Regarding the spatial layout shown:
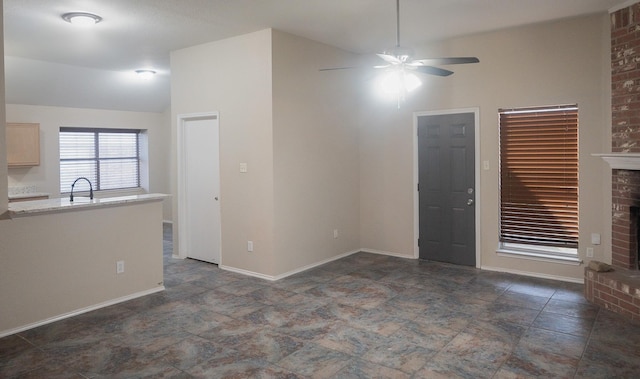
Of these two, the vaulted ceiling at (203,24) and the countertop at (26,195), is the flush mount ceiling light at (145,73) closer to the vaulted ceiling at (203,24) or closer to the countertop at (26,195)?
the vaulted ceiling at (203,24)

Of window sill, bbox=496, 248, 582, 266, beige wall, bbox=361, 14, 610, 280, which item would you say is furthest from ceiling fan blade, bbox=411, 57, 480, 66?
window sill, bbox=496, 248, 582, 266

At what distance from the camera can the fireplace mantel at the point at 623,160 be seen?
4258 millimetres

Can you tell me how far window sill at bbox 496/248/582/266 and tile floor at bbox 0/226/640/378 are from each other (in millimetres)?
282

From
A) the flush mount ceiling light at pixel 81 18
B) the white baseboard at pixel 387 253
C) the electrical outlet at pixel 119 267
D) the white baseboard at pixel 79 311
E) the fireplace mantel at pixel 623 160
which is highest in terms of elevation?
the flush mount ceiling light at pixel 81 18

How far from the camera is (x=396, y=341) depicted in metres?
3.58

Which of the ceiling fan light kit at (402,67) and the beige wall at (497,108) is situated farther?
the beige wall at (497,108)

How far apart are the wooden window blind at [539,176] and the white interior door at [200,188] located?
11.8 ft

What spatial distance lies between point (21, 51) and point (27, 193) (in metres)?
2.57

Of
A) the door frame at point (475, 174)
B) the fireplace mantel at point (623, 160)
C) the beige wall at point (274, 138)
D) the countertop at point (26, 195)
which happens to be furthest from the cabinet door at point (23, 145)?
the fireplace mantel at point (623, 160)

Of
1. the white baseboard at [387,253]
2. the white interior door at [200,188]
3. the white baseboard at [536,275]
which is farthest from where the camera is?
the white baseboard at [387,253]

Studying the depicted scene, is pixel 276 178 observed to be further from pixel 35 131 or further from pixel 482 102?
pixel 35 131

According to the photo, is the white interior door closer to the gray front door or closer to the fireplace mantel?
the gray front door

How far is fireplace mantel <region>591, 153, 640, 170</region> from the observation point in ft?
14.0

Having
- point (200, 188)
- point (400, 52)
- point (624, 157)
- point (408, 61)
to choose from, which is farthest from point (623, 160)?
point (200, 188)
